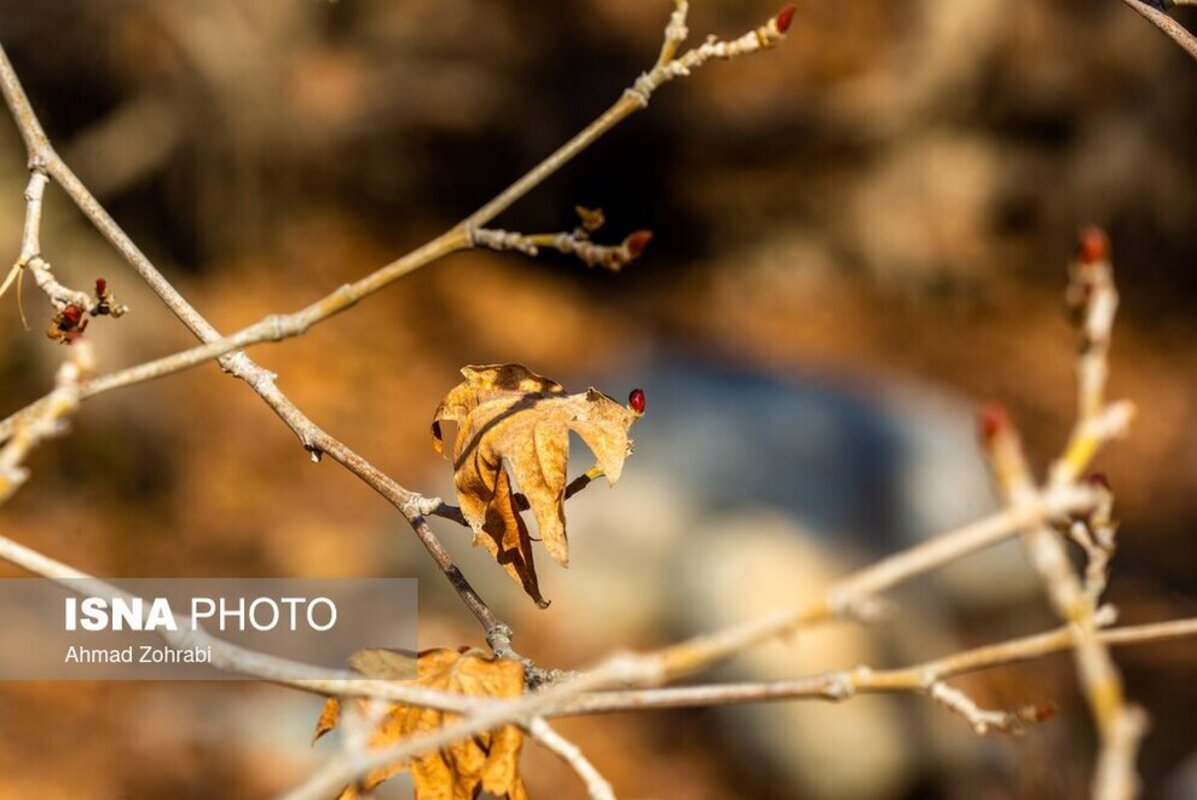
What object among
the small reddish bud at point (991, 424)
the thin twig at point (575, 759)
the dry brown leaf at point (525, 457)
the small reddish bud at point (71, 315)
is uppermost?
the small reddish bud at point (71, 315)

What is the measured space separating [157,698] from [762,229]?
99.1 inches

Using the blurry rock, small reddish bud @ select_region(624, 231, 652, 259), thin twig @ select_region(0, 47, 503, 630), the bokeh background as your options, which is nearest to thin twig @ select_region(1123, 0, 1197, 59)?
small reddish bud @ select_region(624, 231, 652, 259)

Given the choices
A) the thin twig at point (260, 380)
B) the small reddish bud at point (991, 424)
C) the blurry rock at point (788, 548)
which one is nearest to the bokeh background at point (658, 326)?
the blurry rock at point (788, 548)

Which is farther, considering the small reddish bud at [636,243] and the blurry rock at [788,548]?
the blurry rock at [788,548]

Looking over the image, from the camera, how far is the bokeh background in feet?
8.72

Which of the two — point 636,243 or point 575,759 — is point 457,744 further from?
point 636,243

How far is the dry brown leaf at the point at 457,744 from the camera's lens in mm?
872

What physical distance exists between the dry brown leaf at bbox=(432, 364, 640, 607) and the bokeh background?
5.32 ft

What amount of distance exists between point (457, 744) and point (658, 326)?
3195 millimetres

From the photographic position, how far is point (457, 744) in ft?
2.94

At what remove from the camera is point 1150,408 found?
405 centimetres

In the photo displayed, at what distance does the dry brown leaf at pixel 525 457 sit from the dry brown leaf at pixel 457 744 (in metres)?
0.09

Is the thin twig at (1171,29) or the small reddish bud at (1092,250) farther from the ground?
the thin twig at (1171,29)

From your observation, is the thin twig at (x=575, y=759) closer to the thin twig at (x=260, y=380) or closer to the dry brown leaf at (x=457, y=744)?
the dry brown leaf at (x=457, y=744)
